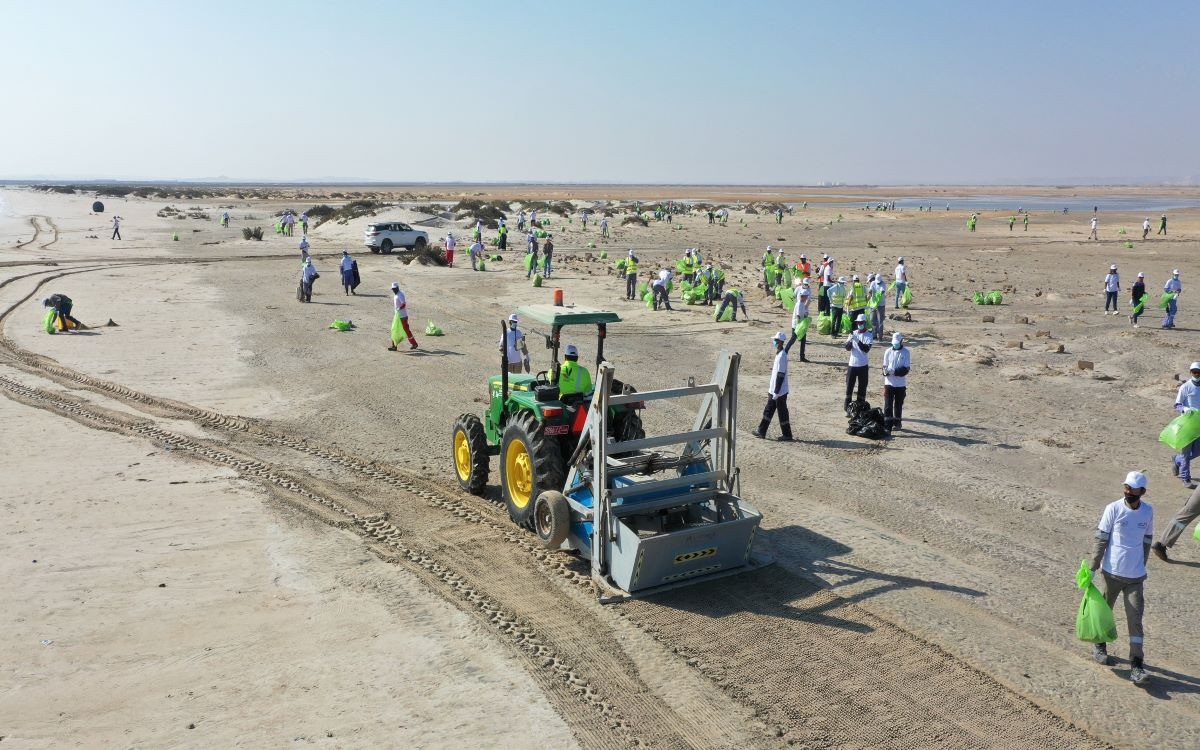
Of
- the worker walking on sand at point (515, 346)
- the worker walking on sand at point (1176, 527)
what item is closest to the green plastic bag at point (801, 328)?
the worker walking on sand at point (515, 346)

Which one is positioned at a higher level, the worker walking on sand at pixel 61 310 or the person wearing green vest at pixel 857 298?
the person wearing green vest at pixel 857 298

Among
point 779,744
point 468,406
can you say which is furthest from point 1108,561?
point 468,406

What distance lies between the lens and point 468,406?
14.3 meters

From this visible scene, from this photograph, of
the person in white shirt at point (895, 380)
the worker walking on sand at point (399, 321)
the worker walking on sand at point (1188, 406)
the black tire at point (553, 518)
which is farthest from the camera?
the worker walking on sand at point (399, 321)

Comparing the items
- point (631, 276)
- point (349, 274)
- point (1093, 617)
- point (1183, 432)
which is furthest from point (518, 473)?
point (349, 274)

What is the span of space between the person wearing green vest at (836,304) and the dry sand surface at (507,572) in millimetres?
2769

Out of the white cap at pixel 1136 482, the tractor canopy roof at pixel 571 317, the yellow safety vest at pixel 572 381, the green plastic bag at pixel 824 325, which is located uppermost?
the tractor canopy roof at pixel 571 317

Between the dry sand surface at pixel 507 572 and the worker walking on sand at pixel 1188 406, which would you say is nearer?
the dry sand surface at pixel 507 572

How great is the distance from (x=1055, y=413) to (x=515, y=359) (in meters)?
8.92

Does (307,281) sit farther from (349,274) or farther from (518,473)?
(518,473)

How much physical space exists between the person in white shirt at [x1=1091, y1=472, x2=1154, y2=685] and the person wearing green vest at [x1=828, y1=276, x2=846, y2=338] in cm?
1421

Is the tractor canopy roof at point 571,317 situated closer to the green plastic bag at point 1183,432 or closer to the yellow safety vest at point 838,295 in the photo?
the green plastic bag at point 1183,432

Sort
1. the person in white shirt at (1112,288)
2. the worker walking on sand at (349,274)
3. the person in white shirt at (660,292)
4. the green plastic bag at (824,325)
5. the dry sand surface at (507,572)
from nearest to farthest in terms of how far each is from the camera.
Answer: the dry sand surface at (507,572) → the green plastic bag at (824,325) → the person in white shirt at (1112,288) → the person in white shirt at (660,292) → the worker walking on sand at (349,274)

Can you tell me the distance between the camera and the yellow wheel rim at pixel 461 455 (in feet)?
33.1
